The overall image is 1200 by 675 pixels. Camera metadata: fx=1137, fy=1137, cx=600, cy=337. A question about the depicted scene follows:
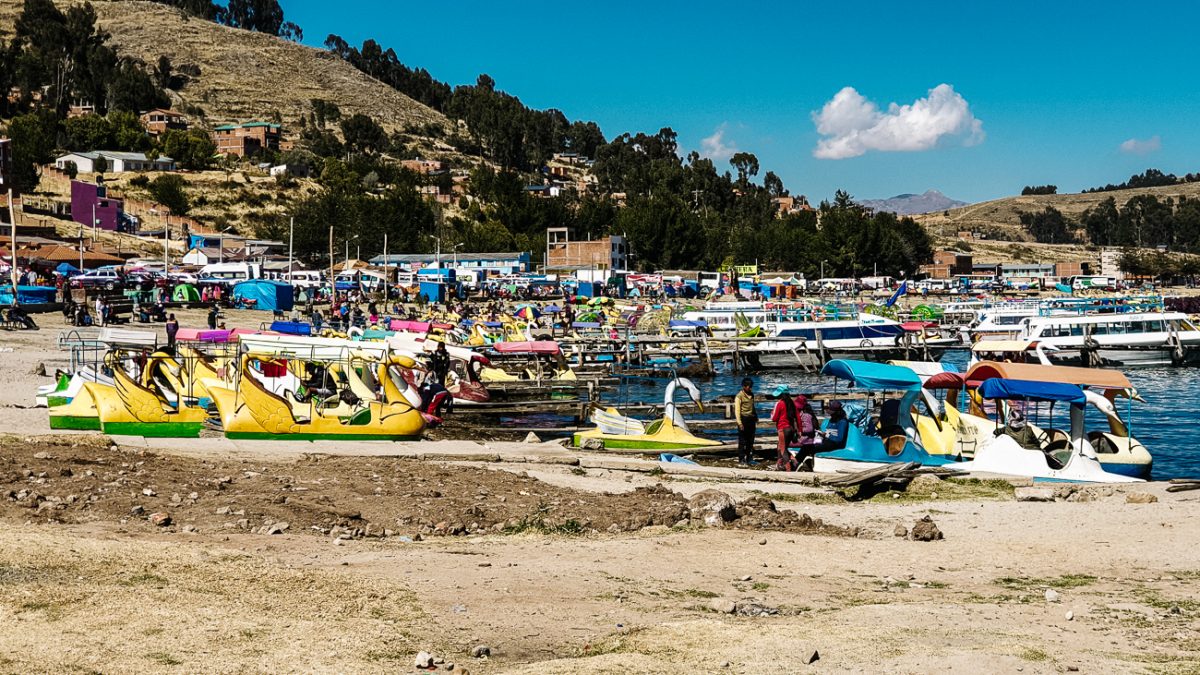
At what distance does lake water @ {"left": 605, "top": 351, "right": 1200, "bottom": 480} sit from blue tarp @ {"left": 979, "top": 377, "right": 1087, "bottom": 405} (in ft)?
13.2

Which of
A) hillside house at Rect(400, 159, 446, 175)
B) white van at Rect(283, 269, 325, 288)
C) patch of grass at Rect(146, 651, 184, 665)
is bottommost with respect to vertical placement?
patch of grass at Rect(146, 651, 184, 665)

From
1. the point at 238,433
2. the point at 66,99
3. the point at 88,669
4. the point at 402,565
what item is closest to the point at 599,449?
the point at 238,433

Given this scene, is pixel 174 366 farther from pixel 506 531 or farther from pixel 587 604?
pixel 587 604

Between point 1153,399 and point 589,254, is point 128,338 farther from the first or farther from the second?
point 589,254

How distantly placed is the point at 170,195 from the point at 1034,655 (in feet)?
423

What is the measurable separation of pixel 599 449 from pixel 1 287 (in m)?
43.5

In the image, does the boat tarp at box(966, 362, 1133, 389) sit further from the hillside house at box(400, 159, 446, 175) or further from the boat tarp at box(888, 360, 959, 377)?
the hillside house at box(400, 159, 446, 175)

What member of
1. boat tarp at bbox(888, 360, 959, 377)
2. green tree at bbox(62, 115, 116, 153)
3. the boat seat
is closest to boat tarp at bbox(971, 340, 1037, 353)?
boat tarp at bbox(888, 360, 959, 377)

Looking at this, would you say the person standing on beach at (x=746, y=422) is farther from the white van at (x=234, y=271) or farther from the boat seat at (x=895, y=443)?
the white van at (x=234, y=271)

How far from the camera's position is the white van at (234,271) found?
276 feet

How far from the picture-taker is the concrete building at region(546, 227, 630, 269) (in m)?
132

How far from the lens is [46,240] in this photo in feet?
287

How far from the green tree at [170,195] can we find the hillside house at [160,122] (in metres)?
47.9

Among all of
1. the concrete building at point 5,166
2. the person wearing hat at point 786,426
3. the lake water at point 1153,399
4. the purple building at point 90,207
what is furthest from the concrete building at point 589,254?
the person wearing hat at point 786,426
